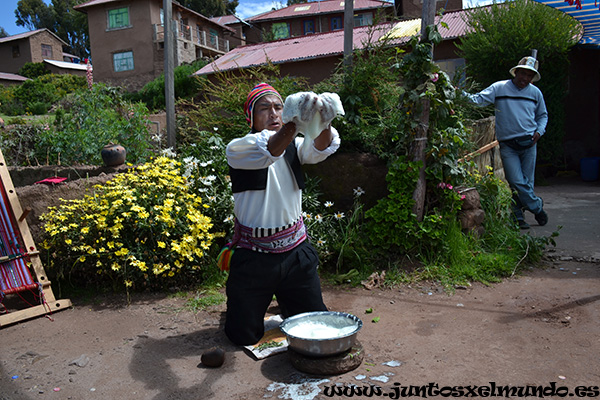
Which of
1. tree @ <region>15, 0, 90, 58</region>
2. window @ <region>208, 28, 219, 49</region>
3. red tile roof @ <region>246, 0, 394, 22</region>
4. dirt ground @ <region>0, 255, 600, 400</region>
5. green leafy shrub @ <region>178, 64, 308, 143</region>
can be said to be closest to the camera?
dirt ground @ <region>0, 255, 600, 400</region>

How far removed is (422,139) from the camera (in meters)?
4.36

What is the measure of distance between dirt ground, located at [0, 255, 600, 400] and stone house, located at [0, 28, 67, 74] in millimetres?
41414

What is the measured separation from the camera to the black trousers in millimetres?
2916

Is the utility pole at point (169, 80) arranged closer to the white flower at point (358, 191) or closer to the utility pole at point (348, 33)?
the utility pole at point (348, 33)

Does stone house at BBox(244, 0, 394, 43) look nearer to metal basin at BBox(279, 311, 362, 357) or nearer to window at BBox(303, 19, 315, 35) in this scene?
window at BBox(303, 19, 315, 35)

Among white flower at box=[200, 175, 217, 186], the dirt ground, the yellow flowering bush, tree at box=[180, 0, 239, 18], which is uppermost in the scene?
tree at box=[180, 0, 239, 18]

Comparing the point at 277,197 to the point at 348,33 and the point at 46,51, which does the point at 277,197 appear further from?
the point at 46,51

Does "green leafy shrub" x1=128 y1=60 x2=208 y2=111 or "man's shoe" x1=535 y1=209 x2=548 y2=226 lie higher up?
"green leafy shrub" x1=128 y1=60 x2=208 y2=111

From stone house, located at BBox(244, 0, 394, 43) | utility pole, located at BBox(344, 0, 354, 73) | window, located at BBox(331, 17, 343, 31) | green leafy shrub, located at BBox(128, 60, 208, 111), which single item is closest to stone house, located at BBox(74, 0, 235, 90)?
green leafy shrub, located at BBox(128, 60, 208, 111)

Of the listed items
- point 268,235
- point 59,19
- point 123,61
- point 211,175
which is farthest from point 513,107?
point 59,19

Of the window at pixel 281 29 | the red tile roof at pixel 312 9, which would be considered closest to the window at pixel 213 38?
the red tile roof at pixel 312 9

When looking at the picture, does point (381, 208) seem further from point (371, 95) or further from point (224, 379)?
point (224, 379)

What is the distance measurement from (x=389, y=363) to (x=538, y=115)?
14.0ft

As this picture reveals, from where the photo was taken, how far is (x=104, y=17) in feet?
94.1
